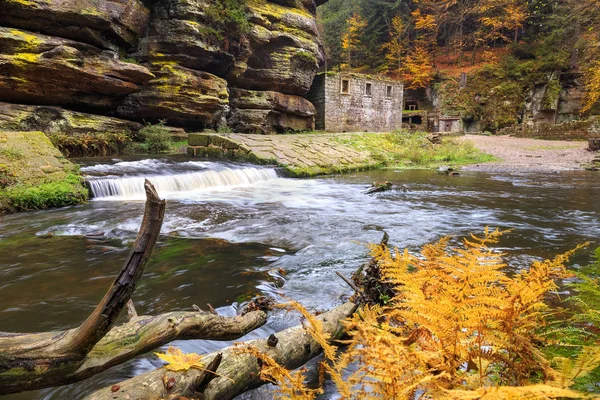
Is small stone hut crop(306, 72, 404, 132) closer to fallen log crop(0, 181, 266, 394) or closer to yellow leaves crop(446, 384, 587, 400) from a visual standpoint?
fallen log crop(0, 181, 266, 394)

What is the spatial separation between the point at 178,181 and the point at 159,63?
10.9m

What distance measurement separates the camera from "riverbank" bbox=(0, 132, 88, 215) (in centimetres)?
775

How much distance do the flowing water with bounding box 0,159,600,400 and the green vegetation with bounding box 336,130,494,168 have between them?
6052 mm

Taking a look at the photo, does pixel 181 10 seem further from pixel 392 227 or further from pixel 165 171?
pixel 392 227

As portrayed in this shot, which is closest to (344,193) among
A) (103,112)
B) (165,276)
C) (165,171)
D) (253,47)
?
(165,171)

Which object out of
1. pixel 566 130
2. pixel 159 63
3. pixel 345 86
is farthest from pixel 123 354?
pixel 566 130

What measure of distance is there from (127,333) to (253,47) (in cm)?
2357

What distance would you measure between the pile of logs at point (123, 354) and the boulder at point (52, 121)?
1554cm

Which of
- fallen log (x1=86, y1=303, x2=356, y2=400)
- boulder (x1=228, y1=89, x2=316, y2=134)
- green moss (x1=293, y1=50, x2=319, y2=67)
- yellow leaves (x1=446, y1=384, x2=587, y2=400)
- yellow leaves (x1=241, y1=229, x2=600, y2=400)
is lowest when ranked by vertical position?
fallen log (x1=86, y1=303, x2=356, y2=400)

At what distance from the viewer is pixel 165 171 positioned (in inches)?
460

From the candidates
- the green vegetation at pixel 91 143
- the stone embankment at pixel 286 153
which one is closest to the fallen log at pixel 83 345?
the stone embankment at pixel 286 153

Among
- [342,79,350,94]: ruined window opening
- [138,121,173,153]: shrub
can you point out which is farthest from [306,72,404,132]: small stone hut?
[138,121,173,153]: shrub

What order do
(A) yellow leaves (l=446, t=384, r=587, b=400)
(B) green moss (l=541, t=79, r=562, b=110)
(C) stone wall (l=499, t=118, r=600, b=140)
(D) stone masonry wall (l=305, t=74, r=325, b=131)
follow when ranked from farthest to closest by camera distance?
(B) green moss (l=541, t=79, r=562, b=110)
(D) stone masonry wall (l=305, t=74, r=325, b=131)
(C) stone wall (l=499, t=118, r=600, b=140)
(A) yellow leaves (l=446, t=384, r=587, b=400)

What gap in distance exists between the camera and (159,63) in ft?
61.2
